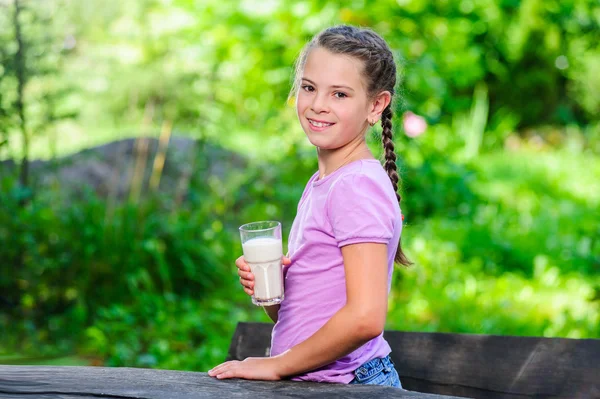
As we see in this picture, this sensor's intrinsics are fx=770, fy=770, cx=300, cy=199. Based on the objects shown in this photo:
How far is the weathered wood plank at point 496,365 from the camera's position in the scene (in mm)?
1942

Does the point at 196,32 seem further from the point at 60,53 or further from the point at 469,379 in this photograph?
the point at 469,379

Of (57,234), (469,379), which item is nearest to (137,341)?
(57,234)

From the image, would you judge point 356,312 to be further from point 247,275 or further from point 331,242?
point 247,275

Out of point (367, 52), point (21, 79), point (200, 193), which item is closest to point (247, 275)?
point (367, 52)

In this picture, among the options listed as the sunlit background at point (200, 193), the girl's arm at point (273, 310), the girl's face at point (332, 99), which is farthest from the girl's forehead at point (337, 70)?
the sunlit background at point (200, 193)

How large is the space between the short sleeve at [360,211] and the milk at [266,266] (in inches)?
6.2

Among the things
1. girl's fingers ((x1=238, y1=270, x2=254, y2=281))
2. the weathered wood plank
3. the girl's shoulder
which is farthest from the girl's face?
the weathered wood plank

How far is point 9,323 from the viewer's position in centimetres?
425

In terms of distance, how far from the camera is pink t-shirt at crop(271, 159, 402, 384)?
159 centimetres

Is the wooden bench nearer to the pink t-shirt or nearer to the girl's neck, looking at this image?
the pink t-shirt

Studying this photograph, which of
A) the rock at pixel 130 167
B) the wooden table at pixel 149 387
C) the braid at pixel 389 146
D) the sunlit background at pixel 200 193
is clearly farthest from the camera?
the rock at pixel 130 167

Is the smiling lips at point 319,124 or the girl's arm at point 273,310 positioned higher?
the smiling lips at point 319,124

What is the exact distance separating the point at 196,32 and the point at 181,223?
209 cm

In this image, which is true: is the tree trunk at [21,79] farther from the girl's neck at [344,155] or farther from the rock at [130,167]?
the girl's neck at [344,155]
